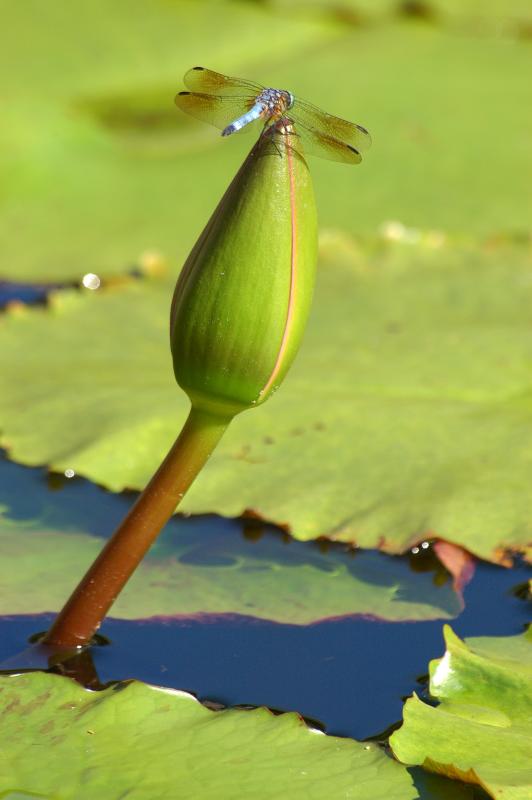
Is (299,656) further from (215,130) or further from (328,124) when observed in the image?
(215,130)

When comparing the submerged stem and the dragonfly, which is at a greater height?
the dragonfly

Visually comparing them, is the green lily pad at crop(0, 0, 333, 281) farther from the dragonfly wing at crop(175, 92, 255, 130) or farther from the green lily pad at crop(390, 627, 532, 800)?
the green lily pad at crop(390, 627, 532, 800)

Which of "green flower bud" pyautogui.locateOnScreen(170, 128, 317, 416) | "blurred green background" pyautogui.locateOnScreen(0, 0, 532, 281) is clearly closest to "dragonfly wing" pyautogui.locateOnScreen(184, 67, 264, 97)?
"green flower bud" pyautogui.locateOnScreen(170, 128, 317, 416)

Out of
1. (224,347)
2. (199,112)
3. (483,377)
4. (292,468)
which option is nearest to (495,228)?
(483,377)

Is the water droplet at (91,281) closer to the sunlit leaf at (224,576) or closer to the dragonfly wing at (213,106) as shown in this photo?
the sunlit leaf at (224,576)

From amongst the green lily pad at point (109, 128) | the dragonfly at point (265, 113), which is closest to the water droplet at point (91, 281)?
the green lily pad at point (109, 128)

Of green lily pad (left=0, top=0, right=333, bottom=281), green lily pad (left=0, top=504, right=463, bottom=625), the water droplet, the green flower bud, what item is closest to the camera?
the green flower bud
